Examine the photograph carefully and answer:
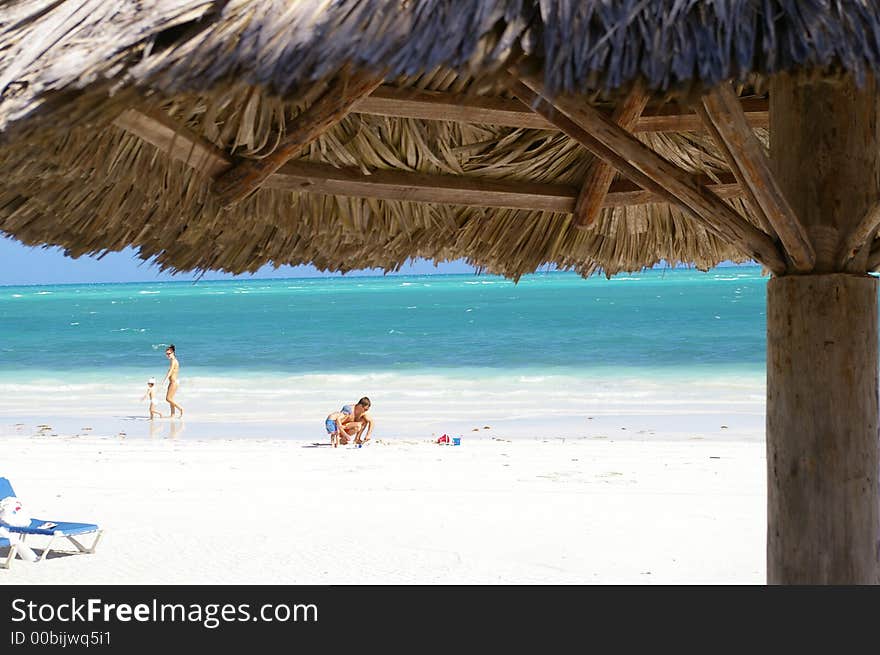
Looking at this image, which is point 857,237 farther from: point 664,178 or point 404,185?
point 404,185

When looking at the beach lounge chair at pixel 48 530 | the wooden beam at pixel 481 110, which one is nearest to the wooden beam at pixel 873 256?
the wooden beam at pixel 481 110

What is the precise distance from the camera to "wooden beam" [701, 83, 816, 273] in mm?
1996

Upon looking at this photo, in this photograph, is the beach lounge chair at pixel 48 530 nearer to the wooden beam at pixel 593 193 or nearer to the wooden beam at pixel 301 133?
the wooden beam at pixel 301 133

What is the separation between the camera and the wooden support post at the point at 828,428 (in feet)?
7.32

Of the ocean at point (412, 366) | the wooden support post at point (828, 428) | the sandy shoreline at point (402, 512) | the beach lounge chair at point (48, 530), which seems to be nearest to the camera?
the wooden support post at point (828, 428)

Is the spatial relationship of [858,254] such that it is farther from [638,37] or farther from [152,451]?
[152,451]

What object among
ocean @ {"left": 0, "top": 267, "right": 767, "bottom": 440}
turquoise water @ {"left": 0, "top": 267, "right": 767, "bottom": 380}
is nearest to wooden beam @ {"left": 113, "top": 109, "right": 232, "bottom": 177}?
ocean @ {"left": 0, "top": 267, "right": 767, "bottom": 440}

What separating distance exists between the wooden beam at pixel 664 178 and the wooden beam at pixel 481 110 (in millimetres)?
268

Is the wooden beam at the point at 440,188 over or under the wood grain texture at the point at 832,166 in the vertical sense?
over

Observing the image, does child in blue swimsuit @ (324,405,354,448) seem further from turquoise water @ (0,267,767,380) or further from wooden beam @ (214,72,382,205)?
turquoise water @ (0,267,767,380)

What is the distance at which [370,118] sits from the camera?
10.3 feet
